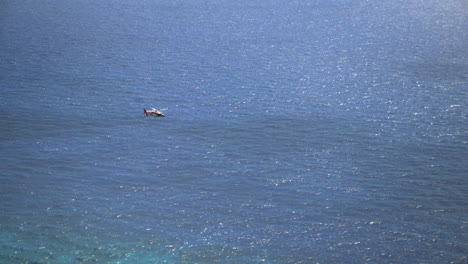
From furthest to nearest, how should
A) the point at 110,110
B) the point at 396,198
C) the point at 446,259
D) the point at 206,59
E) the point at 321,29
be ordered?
the point at 321,29 → the point at 206,59 → the point at 110,110 → the point at 396,198 → the point at 446,259

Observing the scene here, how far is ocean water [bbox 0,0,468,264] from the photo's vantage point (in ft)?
239

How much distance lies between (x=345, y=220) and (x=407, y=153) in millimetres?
23332

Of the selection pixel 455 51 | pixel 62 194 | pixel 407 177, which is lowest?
pixel 62 194

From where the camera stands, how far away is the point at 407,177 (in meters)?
88.2

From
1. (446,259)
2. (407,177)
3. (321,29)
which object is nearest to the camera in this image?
(446,259)

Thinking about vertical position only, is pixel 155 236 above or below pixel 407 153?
below

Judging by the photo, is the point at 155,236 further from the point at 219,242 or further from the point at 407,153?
the point at 407,153

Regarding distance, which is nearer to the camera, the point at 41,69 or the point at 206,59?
Result: the point at 41,69

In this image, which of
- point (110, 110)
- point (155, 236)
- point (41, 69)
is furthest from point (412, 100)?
point (41, 69)

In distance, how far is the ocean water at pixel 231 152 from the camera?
7294 cm

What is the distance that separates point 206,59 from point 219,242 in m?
80.3

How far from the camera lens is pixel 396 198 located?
82.6m

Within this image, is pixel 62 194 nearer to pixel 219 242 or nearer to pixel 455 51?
pixel 219 242

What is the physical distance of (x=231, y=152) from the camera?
3792 inches
